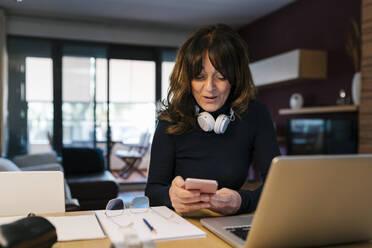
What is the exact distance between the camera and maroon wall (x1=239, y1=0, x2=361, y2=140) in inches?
163

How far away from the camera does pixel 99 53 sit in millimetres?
6246

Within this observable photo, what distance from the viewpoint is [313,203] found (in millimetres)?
723

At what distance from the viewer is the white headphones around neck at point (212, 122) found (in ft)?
4.49

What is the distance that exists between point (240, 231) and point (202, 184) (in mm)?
153

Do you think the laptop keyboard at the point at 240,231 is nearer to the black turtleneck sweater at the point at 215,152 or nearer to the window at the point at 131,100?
the black turtleneck sweater at the point at 215,152

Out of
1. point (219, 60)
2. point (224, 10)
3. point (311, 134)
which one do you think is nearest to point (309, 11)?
point (224, 10)

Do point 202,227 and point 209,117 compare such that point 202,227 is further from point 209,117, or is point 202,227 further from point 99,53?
point 99,53

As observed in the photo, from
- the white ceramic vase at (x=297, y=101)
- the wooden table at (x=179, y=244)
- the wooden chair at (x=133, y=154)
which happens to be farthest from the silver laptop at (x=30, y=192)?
the wooden chair at (x=133, y=154)

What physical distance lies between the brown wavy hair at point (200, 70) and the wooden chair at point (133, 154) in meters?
5.29

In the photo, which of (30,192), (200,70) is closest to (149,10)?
(200,70)

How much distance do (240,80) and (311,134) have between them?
117 inches

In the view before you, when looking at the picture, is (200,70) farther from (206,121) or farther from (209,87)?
(206,121)

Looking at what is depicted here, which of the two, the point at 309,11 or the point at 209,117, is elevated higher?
the point at 309,11

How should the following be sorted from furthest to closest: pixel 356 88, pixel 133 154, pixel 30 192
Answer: pixel 133 154 → pixel 356 88 → pixel 30 192
